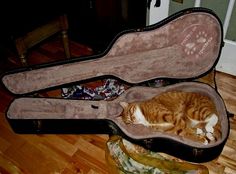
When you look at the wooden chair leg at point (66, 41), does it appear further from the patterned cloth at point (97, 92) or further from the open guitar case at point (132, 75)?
the open guitar case at point (132, 75)

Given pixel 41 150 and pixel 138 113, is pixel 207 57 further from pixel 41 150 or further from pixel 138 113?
pixel 41 150

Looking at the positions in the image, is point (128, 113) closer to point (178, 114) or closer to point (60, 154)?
point (178, 114)

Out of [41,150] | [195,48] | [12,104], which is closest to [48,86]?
[12,104]

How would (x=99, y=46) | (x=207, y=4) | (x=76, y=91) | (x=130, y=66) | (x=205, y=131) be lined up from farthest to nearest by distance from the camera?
(x=99, y=46) < (x=76, y=91) < (x=207, y=4) < (x=130, y=66) < (x=205, y=131)

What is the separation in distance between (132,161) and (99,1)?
1100mm

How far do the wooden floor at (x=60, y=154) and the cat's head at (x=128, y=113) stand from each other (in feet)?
0.81

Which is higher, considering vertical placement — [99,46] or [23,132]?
[99,46]

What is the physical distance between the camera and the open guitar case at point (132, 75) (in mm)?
1254

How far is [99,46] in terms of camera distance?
1916 mm

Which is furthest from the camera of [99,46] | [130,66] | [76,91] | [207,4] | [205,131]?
[99,46]

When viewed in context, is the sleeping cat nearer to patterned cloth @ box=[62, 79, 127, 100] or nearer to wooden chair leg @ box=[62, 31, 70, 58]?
patterned cloth @ box=[62, 79, 127, 100]

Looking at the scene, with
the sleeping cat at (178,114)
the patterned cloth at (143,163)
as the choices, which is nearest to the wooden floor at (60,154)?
the patterned cloth at (143,163)

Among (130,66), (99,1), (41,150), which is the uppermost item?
(99,1)

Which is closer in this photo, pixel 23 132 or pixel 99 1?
pixel 23 132
